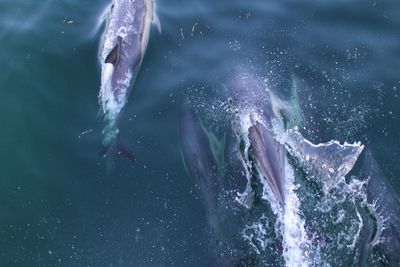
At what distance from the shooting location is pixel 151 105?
10.7 meters

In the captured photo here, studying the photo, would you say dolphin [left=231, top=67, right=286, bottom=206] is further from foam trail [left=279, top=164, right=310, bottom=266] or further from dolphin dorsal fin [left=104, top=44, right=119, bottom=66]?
dolphin dorsal fin [left=104, top=44, right=119, bottom=66]

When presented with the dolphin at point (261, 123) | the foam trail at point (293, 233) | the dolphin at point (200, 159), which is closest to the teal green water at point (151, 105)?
the dolphin at point (200, 159)

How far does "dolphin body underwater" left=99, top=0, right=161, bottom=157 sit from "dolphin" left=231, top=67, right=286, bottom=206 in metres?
2.21

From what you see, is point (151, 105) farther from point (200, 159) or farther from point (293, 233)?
point (293, 233)

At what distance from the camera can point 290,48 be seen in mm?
11703

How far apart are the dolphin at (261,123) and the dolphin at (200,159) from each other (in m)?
0.72

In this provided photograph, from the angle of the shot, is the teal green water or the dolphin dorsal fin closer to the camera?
the teal green water

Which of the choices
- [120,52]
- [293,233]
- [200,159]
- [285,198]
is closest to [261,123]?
[200,159]

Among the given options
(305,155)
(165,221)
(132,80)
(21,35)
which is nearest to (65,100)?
(132,80)

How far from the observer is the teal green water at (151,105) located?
8953 millimetres

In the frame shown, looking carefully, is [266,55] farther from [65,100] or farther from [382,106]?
[65,100]

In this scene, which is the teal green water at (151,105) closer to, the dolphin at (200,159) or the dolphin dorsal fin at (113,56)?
the dolphin at (200,159)

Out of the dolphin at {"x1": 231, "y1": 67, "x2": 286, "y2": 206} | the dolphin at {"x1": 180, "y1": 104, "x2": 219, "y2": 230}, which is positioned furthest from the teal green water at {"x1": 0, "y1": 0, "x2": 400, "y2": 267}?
the dolphin at {"x1": 231, "y1": 67, "x2": 286, "y2": 206}

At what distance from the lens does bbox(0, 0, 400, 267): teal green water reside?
895cm
